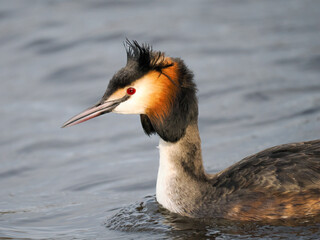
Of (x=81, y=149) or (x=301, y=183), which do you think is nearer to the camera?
(x=301, y=183)

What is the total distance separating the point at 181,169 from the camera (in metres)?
7.96

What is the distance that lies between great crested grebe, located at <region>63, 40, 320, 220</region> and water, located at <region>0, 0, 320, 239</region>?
0.18 m

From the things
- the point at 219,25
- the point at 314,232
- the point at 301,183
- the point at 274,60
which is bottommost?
the point at 314,232

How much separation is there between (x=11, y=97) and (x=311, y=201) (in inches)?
291

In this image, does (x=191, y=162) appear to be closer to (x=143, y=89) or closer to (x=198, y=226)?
(x=198, y=226)

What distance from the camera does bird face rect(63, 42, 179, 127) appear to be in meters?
7.62

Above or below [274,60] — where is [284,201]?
below

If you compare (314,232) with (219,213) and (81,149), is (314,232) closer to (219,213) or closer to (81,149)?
(219,213)

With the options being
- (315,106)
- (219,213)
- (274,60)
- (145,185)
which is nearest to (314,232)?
(219,213)

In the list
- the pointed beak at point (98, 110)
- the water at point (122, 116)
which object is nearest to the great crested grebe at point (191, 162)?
the pointed beak at point (98, 110)

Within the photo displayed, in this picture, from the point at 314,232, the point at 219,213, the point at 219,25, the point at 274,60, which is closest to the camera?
the point at 314,232

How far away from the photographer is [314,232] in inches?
279

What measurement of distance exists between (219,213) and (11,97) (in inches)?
262

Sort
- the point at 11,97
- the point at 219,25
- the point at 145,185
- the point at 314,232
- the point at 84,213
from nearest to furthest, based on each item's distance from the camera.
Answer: the point at 314,232, the point at 84,213, the point at 145,185, the point at 11,97, the point at 219,25
